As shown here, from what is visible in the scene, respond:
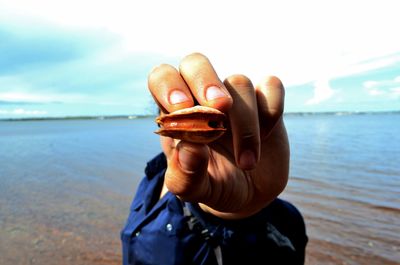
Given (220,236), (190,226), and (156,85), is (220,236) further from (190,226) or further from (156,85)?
(156,85)

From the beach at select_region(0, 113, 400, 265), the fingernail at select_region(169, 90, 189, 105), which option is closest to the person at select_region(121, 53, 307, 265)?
the fingernail at select_region(169, 90, 189, 105)

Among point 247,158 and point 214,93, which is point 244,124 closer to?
point 247,158

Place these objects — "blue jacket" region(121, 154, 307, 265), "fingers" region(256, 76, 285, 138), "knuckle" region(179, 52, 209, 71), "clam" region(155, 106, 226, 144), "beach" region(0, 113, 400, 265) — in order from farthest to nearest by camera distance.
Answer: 1. "beach" region(0, 113, 400, 265)
2. "blue jacket" region(121, 154, 307, 265)
3. "fingers" region(256, 76, 285, 138)
4. "knuckle" region(179, 52, 209, 71)
5. "clam" region(155, 106, 226, 144)

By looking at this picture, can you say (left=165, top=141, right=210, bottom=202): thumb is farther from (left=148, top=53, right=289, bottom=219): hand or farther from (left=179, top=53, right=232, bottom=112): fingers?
(left=179, top=53, right=232, bottom=112): fingers

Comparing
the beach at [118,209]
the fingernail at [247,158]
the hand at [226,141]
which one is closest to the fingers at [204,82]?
the hand at [226,141]

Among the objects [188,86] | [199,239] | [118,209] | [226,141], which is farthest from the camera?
[118,209]

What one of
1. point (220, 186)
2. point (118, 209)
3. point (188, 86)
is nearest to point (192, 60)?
point (188, 86)
